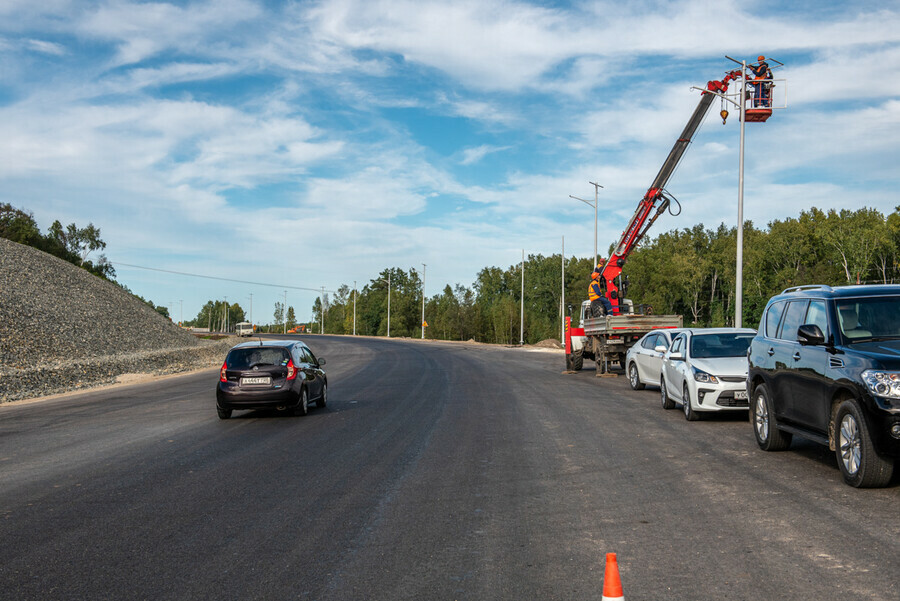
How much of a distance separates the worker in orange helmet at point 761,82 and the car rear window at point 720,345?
45.3 feet

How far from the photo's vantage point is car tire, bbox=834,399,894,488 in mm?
6941

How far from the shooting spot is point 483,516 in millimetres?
6438

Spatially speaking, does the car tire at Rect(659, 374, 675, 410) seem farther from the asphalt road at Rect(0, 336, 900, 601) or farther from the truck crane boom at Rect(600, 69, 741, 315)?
the truck crane boom at Rect(600, 69, 741, 315)

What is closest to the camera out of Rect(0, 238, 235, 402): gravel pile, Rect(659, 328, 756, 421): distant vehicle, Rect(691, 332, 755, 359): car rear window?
Rect(659, 328, 756, 421): distant vehicle

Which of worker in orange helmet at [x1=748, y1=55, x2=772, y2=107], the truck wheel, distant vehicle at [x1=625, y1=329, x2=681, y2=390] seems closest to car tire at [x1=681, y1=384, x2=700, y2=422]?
distant vehicle at [x1=625, y1=329, x2=681, y2=390]

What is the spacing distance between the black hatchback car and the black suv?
8.37m

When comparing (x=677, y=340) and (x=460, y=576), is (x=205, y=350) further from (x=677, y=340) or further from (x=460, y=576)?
(x=460, y=576)

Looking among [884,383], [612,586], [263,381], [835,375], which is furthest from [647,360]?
[612,586]

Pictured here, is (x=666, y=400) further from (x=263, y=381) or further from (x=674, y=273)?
(x=674, y=273)

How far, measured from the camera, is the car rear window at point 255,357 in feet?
47.6

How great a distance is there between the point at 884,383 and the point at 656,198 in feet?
66.6

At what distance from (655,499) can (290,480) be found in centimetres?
384

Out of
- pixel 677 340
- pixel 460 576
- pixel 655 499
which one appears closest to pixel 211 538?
pixel 460 576

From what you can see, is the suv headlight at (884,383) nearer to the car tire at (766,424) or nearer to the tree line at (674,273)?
the car tire at (766,424)
